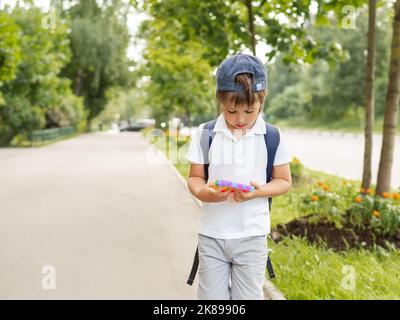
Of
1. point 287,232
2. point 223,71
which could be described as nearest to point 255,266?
point 223,71

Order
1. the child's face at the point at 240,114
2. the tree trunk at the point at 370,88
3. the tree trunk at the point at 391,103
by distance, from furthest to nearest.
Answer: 1. the tree trunk at the point at 370,88
2. the tree trunk at the point at 391,103
3. the child's face at the point at 240,114

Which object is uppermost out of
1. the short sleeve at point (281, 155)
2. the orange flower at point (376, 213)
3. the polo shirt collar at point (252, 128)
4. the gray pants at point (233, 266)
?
the polo shirt collar at point (252, 128)

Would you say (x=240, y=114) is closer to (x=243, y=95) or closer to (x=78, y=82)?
(x=243, y=95)

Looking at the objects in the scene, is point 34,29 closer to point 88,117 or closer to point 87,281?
point 87,281

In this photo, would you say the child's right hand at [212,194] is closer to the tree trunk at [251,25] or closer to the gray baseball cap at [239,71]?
the gray baseball cap at [239,71]

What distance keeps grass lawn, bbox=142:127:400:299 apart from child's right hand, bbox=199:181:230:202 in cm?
179

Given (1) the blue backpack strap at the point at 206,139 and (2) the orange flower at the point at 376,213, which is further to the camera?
(2) the orange flower at the point at 376,213

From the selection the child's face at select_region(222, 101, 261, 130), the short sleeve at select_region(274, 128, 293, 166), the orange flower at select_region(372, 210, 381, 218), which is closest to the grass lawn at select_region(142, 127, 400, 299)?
the orange flower at select_region(372, 210, 381, 218)

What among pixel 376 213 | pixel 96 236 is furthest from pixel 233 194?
pixel 96 236

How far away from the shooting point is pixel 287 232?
5.48 m

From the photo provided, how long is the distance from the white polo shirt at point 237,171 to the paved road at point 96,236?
173cm

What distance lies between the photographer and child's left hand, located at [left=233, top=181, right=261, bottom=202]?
2.23 meters

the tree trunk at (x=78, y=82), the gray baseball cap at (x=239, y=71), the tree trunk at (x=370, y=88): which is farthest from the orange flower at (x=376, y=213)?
the tree trunk at (x=78, y=82)

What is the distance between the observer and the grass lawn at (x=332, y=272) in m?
3.76
